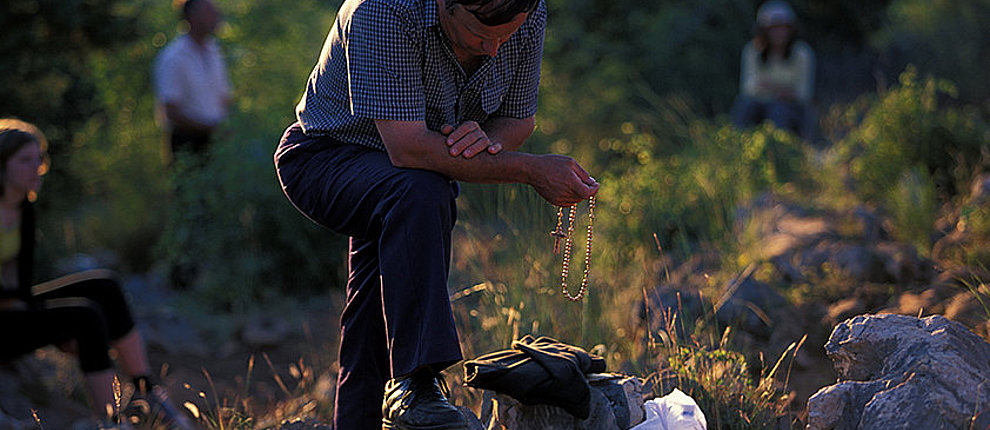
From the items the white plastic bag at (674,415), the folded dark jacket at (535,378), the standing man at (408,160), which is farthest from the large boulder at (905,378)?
the standing man at (408,160)

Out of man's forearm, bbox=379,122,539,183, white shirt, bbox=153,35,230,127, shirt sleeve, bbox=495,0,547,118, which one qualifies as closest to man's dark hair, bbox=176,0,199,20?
white shirt, bbox=153,35,230,127

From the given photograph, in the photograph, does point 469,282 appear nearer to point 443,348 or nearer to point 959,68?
point 443,348

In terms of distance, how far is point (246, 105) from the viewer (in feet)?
23.4

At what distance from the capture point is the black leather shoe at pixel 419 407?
2166 millimetres

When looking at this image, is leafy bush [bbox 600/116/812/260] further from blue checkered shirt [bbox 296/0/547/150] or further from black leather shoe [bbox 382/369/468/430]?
black leather shoe [bbox 382/369/468/430]

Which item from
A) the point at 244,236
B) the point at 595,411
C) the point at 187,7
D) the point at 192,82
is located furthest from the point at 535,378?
the point at 187,7

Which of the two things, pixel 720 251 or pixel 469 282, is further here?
pixel 720 251

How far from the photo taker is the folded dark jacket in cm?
231

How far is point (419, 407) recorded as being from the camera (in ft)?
7.13

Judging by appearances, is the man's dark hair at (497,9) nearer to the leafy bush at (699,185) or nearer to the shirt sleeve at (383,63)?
the shirt sleeve at (383,63)

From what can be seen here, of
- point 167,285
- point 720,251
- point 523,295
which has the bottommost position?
point 167,285

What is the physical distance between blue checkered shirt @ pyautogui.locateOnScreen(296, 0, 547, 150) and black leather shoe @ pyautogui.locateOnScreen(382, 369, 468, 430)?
1.89 ft

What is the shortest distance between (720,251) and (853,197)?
157 cm

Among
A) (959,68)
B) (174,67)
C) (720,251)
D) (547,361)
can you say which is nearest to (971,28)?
(959,68)
